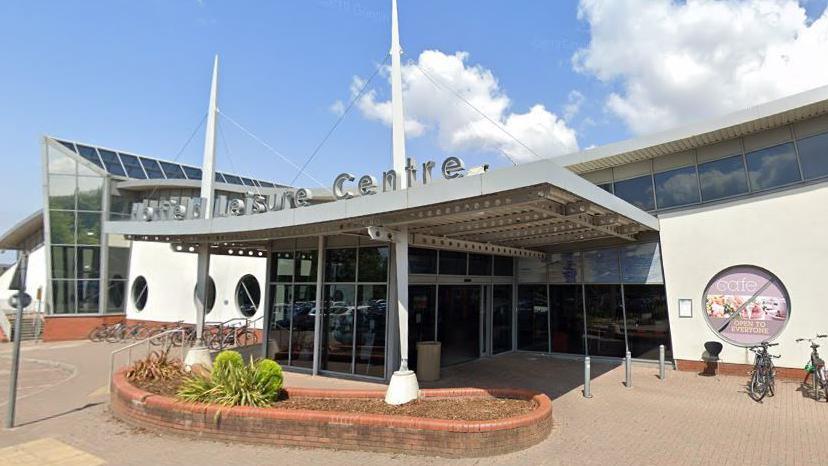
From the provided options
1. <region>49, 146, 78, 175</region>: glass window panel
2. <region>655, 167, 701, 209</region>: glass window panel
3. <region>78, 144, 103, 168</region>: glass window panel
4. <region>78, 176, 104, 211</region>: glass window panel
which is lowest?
<region>655, 167, 701, 209</region>: glass window panel

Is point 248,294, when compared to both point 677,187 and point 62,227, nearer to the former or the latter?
point 62,227

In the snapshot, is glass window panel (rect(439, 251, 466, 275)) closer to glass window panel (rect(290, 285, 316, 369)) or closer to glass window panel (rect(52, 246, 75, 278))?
glass window panel (rect(290, 285, 316, 369))

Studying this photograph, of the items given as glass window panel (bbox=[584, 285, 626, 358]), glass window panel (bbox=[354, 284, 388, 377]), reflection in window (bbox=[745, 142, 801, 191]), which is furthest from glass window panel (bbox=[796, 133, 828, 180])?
glass window panel (bbox=[354, 284, 388, 377])

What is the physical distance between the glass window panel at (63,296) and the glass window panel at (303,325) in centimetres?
1778

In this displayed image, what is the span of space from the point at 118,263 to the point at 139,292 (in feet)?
6.53

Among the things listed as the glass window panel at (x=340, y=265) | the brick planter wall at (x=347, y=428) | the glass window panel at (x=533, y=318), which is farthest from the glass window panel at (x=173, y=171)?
the brick planter wall at (x=347, y=428)

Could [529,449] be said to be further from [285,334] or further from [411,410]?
[285,334]

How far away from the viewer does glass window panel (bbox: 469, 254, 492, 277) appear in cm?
1478

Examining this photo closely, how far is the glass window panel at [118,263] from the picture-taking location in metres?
26.3

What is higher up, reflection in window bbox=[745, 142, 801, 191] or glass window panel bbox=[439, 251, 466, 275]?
reflection in window bbox=[745, 142, 801, 191]

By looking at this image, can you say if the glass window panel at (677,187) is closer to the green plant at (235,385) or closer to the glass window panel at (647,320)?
the glass window panel at (647,320)

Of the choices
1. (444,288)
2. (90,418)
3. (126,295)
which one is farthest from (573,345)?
(126,295)

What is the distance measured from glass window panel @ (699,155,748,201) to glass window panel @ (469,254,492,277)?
6277mm

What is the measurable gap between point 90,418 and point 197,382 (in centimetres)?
251
